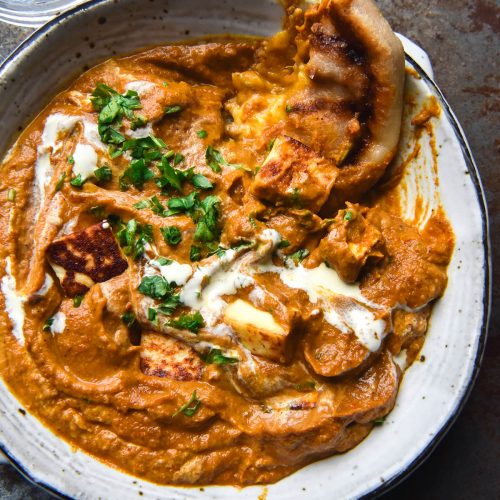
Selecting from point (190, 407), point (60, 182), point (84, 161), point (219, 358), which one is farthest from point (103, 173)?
point (190, 407)

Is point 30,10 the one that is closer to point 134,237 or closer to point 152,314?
point 134,237

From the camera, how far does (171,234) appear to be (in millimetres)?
2627

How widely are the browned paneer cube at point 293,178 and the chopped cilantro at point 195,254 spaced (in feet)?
1.28

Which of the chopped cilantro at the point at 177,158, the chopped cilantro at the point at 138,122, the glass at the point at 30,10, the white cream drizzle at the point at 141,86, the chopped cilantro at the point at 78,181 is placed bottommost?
the chopped cilantro at the point at 78,181

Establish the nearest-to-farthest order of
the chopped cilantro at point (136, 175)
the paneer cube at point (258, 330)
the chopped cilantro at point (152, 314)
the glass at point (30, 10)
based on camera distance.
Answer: the paneer cube at point (258, 330), the chopped cilantro at point (152, 314), the chopped cilantro at point (136, 175), the glass at point (30, 10)

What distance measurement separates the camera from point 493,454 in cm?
322

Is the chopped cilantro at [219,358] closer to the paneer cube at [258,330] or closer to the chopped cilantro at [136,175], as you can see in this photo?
the paneer cube at [258,330]

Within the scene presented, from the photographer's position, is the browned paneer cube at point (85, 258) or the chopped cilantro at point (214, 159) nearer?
the browned paneer cube at point (85, 258)

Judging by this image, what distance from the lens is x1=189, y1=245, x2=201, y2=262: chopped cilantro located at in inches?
104

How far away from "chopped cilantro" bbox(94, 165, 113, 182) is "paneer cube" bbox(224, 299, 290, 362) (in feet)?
2.83

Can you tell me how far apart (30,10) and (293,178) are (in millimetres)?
2190

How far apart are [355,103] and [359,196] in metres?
0.48

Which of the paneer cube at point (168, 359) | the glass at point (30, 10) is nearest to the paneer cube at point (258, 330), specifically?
the paneer cube at point (168, 359)

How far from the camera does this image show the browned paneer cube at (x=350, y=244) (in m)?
2.55
